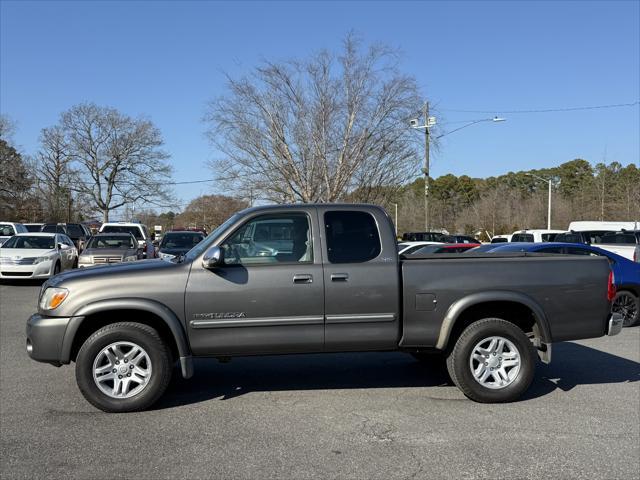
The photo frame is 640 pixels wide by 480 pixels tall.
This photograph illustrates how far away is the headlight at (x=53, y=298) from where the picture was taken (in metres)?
5.19

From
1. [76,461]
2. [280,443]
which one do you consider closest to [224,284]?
[280,443]

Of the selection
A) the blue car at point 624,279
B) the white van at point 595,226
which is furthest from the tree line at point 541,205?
the blue car at point 624,279

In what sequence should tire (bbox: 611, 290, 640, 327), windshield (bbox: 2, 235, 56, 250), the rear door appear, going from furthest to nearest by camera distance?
1. windshield (bbox: 2, 235, 56, 250)
2. tire (bbox: 611, 290, 640, 327)
3. the rear door

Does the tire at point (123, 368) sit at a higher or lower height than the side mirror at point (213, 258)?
lower

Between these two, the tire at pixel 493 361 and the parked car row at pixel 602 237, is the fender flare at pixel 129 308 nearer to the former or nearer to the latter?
the tire at pixel 493 361

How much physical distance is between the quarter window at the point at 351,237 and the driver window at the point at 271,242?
0.71ft

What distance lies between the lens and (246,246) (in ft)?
17.9

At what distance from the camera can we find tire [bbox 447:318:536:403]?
217 inches

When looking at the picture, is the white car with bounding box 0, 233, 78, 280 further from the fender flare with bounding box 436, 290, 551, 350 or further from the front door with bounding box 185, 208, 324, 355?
the fender flare with bounding box 436, 290, 551, 350

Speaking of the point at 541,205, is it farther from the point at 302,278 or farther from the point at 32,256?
the point at 302,278

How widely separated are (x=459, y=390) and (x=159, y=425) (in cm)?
309

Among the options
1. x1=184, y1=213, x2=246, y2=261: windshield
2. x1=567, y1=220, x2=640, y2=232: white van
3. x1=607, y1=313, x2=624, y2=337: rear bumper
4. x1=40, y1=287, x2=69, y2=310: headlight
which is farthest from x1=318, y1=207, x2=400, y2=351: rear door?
x1=567, y1=220, x2=640, y2=232: white van

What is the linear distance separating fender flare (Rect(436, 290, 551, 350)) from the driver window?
4.77ft

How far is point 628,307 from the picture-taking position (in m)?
10.5
